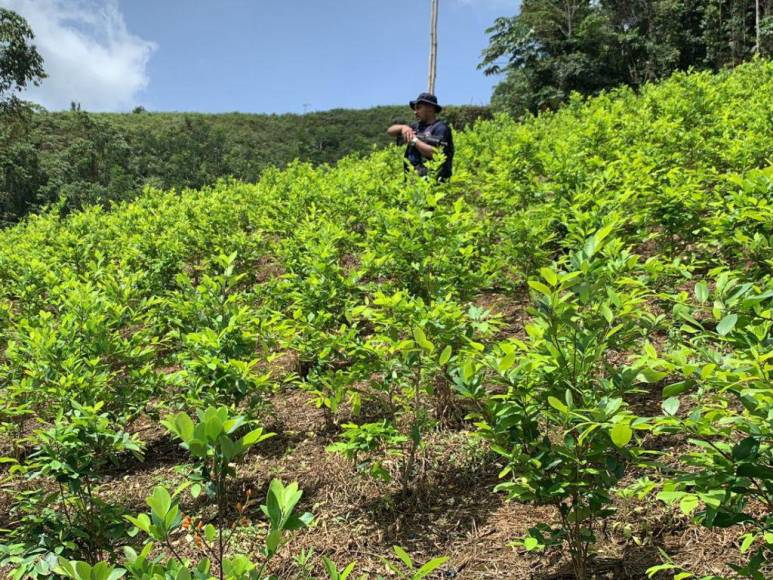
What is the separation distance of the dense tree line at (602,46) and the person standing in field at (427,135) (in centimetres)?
1582

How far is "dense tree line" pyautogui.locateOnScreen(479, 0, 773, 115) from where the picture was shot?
1895 centimetres

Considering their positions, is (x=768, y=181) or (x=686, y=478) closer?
(x=686, y=478)

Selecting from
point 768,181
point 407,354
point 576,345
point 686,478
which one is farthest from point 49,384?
point 768,181

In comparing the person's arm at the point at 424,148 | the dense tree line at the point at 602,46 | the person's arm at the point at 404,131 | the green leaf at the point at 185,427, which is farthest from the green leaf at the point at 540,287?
the dense tree line at the point at 602,46

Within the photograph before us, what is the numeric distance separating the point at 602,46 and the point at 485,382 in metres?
21.4

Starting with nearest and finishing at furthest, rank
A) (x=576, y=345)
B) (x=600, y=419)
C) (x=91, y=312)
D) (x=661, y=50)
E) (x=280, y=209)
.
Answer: (x=600, y=419), (x=576, y=345), (x=91, y=312), (x=280, y=209), (x=661, y=50)

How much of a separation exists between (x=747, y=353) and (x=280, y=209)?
5.42 meters

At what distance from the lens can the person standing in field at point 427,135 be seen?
4551mm

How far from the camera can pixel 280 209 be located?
19.8 ft

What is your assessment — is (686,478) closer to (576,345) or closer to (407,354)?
(576,345)

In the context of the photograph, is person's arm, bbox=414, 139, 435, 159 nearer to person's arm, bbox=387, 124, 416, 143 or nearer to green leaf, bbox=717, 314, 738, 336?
person's arm, bbox=387, 124, 416, 143

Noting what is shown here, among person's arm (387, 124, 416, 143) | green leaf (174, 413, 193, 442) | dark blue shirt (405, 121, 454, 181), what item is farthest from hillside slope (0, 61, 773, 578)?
person's arm (387, 124, 416, 143)

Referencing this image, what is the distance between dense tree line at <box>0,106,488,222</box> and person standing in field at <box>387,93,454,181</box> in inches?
187

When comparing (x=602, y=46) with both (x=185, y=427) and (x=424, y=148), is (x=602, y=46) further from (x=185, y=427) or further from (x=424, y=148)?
(x=185, y=427)
